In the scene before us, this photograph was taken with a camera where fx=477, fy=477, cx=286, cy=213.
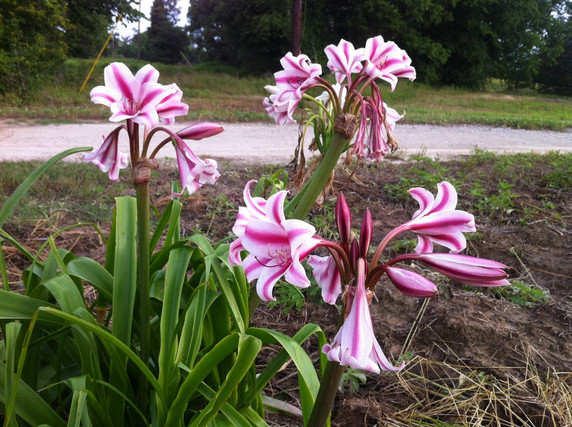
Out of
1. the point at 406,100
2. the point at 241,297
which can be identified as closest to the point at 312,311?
the point at 241,297

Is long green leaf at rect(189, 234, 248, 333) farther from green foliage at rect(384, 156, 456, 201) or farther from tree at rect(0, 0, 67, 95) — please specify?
tree at rect(0, 0, 67, 95)

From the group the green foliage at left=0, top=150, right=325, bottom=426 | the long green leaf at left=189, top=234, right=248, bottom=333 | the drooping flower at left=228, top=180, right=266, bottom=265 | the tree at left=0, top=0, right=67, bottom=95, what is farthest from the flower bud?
the tree at left=0, top=0, right=67, bottom=95

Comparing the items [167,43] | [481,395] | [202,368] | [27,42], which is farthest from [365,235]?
[167,43]

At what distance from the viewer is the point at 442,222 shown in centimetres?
100

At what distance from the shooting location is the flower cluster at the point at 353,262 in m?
0.91

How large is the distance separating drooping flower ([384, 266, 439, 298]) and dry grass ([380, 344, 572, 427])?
3.53ft

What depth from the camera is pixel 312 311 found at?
102 inches

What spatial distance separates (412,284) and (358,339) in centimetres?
15

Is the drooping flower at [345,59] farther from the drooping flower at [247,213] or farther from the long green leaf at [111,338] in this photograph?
the long green leaf at [111,338]

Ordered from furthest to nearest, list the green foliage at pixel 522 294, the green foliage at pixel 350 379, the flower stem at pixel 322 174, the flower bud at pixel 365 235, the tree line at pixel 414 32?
the tree line at pixel 414 32, the green foliage at pixel 522 294, the green foliage at pixel 350 379, the flower stem at pixel 322 174, the flower bud at pixel 365 235

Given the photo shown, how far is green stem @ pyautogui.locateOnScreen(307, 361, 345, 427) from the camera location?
41.8 inches

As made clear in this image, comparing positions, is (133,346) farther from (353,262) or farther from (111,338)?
(353,262)

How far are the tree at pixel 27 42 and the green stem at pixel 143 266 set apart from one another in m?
11.7

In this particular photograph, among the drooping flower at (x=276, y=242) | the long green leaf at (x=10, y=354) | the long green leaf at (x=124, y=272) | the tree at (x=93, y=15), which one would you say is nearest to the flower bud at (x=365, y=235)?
the drooping flower at (x=276, y=242)
